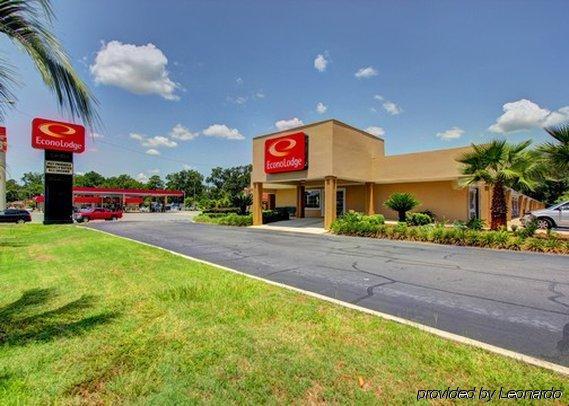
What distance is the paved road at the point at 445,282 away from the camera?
449 cm

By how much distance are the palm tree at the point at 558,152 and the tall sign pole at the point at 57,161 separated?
2927cm

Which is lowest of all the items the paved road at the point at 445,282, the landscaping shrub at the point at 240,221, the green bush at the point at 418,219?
the paved road at the point at 445,282

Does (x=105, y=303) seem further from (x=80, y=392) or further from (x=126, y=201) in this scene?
(x=126, y=201)

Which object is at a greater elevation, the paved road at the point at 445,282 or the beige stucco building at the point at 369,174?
the beige stucco building at the point at 369,174

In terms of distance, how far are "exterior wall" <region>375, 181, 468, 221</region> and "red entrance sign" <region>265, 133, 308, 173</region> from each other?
23.7 feet

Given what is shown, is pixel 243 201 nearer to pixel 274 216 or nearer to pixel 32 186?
pixel 274 216

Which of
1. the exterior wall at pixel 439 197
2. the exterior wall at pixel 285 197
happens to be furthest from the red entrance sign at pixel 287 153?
the exterior wall at pixel 285 197

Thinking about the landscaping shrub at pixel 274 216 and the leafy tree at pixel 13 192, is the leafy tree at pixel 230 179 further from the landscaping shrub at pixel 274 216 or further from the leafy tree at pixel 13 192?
the leafy tree at pixel 13 192

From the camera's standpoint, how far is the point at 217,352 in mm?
3609

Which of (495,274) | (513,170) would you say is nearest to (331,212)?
(513,170)

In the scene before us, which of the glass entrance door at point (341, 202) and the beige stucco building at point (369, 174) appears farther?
the glass entrance door at point (341, 202)

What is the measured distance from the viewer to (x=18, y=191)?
103 metres

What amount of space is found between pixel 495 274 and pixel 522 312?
3.04 metres

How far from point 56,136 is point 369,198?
24991mm
